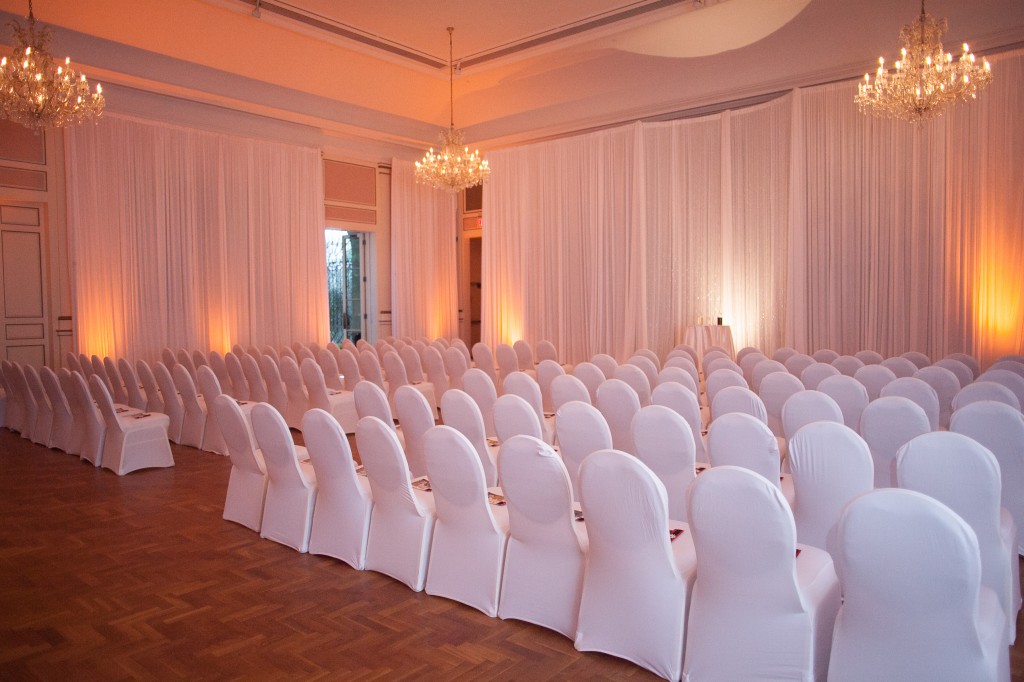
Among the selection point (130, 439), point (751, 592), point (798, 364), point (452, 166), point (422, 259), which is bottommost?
point (130, 439)

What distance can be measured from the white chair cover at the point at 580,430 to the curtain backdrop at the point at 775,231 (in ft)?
22.7

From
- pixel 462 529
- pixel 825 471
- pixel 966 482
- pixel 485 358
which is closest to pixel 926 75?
pixel 825 471

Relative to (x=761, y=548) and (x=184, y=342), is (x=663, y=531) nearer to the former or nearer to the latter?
(x=761, y=548)

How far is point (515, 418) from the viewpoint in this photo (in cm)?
448

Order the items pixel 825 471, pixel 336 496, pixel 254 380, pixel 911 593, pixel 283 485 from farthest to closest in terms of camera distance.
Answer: pixel 254 380
pixel 283 485
pixel 336 496
pixel 825 471
pixel 911 593

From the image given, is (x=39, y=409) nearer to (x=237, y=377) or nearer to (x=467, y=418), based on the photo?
(x=237, y=377)

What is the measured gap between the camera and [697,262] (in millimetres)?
11664

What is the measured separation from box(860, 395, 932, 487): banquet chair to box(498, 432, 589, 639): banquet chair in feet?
5.89

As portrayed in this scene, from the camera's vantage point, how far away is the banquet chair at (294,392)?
8172 mm

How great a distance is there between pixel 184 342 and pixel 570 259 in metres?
6.72

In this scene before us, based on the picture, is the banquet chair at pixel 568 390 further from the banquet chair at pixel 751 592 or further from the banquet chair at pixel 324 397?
the banquet chair at pixel 324 397

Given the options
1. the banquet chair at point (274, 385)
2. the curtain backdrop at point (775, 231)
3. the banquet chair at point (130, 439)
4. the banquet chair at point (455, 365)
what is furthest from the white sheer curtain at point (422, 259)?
the banquet chair at point (130, 439)

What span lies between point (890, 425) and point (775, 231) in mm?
7280

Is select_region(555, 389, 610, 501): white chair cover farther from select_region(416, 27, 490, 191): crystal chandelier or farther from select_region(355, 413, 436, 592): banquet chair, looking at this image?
select_region(416, 27, 490, 191): crystal chandelier
